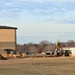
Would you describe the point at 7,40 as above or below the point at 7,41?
above

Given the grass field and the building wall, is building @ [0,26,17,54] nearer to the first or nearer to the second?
the building wall

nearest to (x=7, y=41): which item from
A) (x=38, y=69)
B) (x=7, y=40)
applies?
(x=7, y=40)

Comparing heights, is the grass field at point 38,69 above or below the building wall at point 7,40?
below

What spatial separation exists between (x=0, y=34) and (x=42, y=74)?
103 metres

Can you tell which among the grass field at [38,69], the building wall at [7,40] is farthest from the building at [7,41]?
the grass field at [38,69]

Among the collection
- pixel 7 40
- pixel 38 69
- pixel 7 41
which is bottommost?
pixel 38 69

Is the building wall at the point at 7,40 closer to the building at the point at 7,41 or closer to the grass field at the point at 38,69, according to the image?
the building at the point at 7,41

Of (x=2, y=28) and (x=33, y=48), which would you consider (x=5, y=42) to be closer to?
(x=2, y=28)

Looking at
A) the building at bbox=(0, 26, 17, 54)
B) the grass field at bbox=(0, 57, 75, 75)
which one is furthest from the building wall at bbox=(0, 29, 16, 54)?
the grass field at bbox=(0, 57, 75, 75)

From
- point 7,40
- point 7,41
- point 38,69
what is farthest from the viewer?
point 7,41

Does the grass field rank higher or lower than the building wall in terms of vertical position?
lower

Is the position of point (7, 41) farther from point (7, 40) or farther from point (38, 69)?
point (38, 69)

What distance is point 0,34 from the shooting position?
426ft

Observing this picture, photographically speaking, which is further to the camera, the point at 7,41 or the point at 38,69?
the point at 7,41
